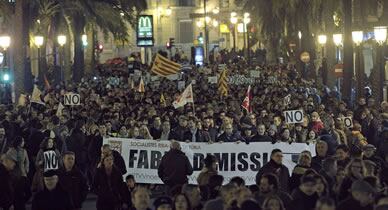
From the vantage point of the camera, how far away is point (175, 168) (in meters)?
15.0

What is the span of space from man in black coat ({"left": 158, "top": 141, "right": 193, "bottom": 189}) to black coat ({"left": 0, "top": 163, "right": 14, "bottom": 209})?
263 cm

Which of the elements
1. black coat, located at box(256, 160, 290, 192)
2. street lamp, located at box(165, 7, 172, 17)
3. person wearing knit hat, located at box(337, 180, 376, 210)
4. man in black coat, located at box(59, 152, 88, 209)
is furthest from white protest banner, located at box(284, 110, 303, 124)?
street lamp, located at box(165, 7, 172, 17)

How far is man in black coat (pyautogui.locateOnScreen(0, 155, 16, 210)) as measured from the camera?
44.0ft

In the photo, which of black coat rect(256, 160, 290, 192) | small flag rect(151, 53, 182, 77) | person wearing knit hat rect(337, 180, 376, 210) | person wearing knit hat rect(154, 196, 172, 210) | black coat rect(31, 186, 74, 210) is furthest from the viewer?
small flag rect(151, 53, 182, 77)

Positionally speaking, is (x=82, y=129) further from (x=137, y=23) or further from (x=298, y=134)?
(x=137, y=23)

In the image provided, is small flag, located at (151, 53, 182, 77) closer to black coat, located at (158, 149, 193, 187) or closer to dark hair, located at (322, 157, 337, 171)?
black coat, located at (158, 149, 193, 187)

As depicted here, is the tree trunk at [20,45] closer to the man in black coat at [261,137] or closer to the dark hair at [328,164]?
the man in black coat at [261,137]

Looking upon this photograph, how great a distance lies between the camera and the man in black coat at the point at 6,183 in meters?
13.4

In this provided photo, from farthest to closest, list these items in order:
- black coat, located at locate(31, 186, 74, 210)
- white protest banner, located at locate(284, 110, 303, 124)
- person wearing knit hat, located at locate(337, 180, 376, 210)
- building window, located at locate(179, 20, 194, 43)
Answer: building window, located at locate(179, 20, 194, 43) < white protest banner, located at locate(284, 110, 303, 124) < black coat, located at locate(31, 186, 74, 210) < person wearing knit hat, located at locate(337, 180, 376, 210)

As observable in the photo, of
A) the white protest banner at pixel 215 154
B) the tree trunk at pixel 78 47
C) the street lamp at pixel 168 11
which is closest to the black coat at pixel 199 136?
the white protest banner at pixel 215 154

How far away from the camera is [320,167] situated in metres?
13.2

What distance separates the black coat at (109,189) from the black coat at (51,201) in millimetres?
1665

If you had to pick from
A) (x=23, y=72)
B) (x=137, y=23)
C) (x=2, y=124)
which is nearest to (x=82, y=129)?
(x=2, y=124)

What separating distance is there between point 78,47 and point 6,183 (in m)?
34.4
